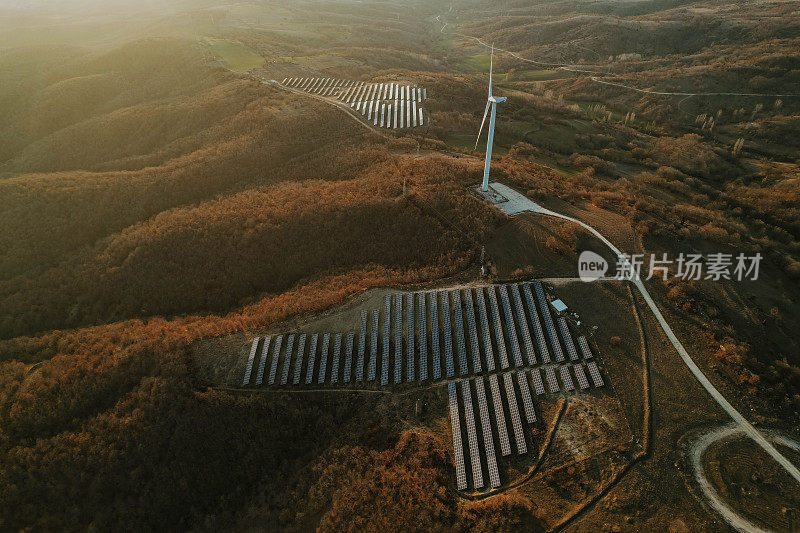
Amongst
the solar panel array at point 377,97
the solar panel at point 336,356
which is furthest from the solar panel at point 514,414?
the solar panel array at point 377,97

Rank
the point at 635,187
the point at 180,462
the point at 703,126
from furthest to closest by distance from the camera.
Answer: the point at 703,126 → the point at 635,187 → the point at 180,462

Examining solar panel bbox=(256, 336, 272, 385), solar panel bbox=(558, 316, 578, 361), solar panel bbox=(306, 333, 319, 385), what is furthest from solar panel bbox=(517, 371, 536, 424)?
solar panel bbox=(256, 336, 272, 385)

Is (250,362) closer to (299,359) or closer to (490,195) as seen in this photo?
(299,359)

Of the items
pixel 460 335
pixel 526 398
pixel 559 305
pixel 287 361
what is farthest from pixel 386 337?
pixel 559 305

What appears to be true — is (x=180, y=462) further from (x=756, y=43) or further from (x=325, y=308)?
(x=756, y=43)

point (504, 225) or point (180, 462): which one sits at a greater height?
point (504, 225)

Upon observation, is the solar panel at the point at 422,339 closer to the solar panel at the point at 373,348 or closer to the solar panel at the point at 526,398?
the solar panel at the point at 373,348

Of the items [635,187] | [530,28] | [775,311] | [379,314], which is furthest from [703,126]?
[530,28]
